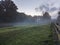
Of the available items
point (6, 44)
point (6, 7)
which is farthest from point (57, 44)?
point (6, 7)

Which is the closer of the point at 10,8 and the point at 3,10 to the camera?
the point at 3,10

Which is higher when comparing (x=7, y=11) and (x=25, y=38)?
(x=7, y=11)

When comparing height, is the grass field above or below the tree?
below

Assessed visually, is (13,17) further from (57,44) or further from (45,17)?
(45,17)

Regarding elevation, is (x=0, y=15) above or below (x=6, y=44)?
above

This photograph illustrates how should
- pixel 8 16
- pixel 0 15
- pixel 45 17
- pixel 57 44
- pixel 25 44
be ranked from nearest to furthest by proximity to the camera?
pixel 57 44
pixel 25 44
pixel 0 15
pixel 8 16
pixel 45 17

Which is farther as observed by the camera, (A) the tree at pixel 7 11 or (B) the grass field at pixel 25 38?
(A) the tree at pixel 7 11

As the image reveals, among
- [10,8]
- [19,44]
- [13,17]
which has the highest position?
[10,8]

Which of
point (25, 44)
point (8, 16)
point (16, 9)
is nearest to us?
point (25, 44)

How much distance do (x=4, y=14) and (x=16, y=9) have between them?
32.2 feet

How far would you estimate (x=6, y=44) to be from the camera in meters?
8.56

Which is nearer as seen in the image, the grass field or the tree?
the grass field

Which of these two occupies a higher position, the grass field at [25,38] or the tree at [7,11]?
the tree at [7,11]

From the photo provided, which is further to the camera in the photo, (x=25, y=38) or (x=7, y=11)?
(x=7, y=11)
